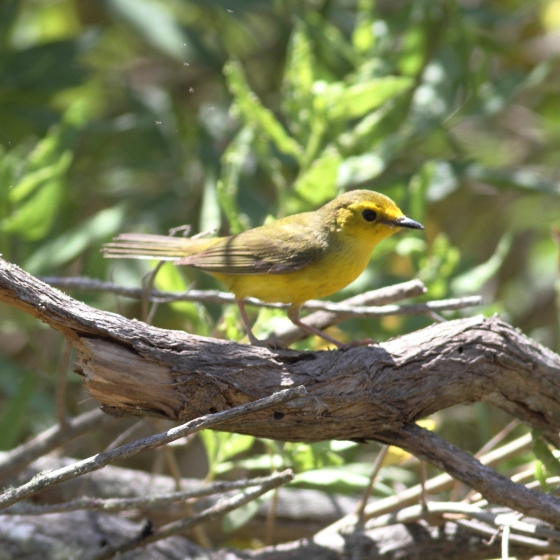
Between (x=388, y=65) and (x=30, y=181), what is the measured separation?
2158 millimetres

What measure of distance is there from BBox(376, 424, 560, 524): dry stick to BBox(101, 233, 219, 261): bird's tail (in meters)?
1.39

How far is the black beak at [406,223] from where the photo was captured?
3451 millimetres

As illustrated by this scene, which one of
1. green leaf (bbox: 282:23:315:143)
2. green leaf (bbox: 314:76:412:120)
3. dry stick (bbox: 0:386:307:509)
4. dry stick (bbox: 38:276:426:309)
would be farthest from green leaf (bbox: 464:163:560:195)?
dry stick (bbox: 0:386:307:509)

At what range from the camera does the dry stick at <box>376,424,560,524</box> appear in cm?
262

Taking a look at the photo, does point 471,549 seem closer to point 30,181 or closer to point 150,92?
point 30,181

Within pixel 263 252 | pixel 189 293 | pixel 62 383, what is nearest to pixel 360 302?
pixel 263 252

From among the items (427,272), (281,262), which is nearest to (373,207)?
(281,262)

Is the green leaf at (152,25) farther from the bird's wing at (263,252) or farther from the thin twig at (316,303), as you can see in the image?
the thin twig at (316,303)

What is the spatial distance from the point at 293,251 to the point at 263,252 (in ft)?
0.45

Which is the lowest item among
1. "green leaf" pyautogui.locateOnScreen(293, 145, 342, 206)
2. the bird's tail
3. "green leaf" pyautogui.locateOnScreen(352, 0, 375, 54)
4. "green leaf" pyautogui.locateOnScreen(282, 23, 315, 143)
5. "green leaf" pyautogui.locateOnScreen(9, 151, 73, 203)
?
the bird's tail

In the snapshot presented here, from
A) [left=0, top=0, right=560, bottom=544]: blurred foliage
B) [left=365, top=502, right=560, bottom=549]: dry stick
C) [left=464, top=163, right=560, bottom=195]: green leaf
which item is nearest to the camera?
[left=365, top=502, right=560, bottom=549]: dry stick

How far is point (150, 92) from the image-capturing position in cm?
621

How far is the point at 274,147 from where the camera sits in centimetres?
475

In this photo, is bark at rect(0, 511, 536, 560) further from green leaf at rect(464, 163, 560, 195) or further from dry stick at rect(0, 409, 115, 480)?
green leaf at rect(464, 163, 560, 195)
